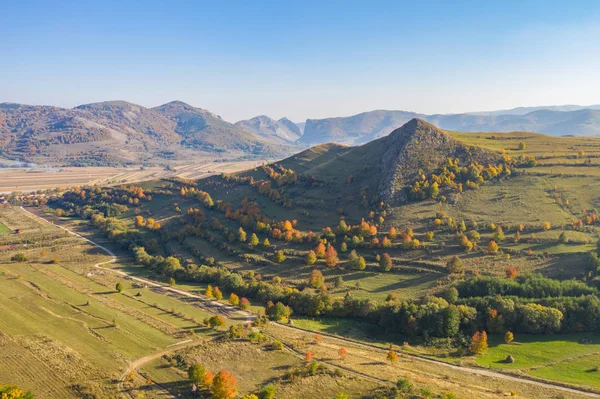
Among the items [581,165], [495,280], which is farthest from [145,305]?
[581,165]

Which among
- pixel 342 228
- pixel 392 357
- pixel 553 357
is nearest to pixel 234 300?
pixel 392 357

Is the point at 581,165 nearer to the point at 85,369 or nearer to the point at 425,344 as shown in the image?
the point at 425,344

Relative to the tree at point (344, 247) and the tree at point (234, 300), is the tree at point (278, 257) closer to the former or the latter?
the tree at point (344, 247)

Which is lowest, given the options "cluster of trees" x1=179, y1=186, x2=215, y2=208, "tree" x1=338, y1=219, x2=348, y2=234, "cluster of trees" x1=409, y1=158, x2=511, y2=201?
"tree" x1=338, y1=219, x2=348, y2=234

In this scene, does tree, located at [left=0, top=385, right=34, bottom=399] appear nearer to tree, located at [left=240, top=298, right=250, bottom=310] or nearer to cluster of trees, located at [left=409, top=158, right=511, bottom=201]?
tree, located at [left=240, top=298, right=250, bottom=310]

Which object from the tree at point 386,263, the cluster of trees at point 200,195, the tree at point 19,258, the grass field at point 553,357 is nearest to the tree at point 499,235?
the tree at point 386,263

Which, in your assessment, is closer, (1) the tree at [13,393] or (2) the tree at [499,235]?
(1) the tree at [13,393]

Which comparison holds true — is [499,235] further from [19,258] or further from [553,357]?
[19,258]

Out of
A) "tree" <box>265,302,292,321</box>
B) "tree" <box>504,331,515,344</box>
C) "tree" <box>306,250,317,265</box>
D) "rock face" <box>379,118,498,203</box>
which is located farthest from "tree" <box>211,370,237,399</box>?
"rock face" <box>379,118,498,203</box>
